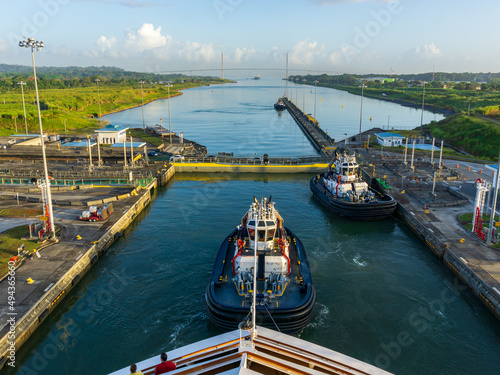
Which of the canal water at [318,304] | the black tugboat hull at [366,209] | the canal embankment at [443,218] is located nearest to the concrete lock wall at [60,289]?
the canal water at [318,304]

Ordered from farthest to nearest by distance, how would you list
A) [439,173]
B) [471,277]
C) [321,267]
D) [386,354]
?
1. [439,173]
2. [321,267]
3. [471,277]
4. [386,354]

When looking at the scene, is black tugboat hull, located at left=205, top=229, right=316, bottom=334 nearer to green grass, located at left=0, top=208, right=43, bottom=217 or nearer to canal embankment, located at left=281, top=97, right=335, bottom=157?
green grass, located at left=0, top=208, right=43, bottom=217

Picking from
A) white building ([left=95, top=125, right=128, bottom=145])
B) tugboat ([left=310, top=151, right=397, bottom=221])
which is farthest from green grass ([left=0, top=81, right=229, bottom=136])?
tugboat ([left=310, top=151, right=397, bottom=221])

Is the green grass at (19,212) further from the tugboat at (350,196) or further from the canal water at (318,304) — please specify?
the tugboat at (350,196)

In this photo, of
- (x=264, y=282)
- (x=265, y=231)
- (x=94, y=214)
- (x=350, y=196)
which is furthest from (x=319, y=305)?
(x=94, y=214)

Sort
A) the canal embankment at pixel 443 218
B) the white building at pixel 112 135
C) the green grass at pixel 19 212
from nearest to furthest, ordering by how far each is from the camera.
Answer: the canal embankment at pixel 443 218, the green grass at pixel 19 212, the white building at pixel 112 135

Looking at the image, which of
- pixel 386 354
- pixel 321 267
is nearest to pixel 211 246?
pixel 321 267

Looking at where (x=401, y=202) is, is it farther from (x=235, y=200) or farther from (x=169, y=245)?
(x=169, y=245)
